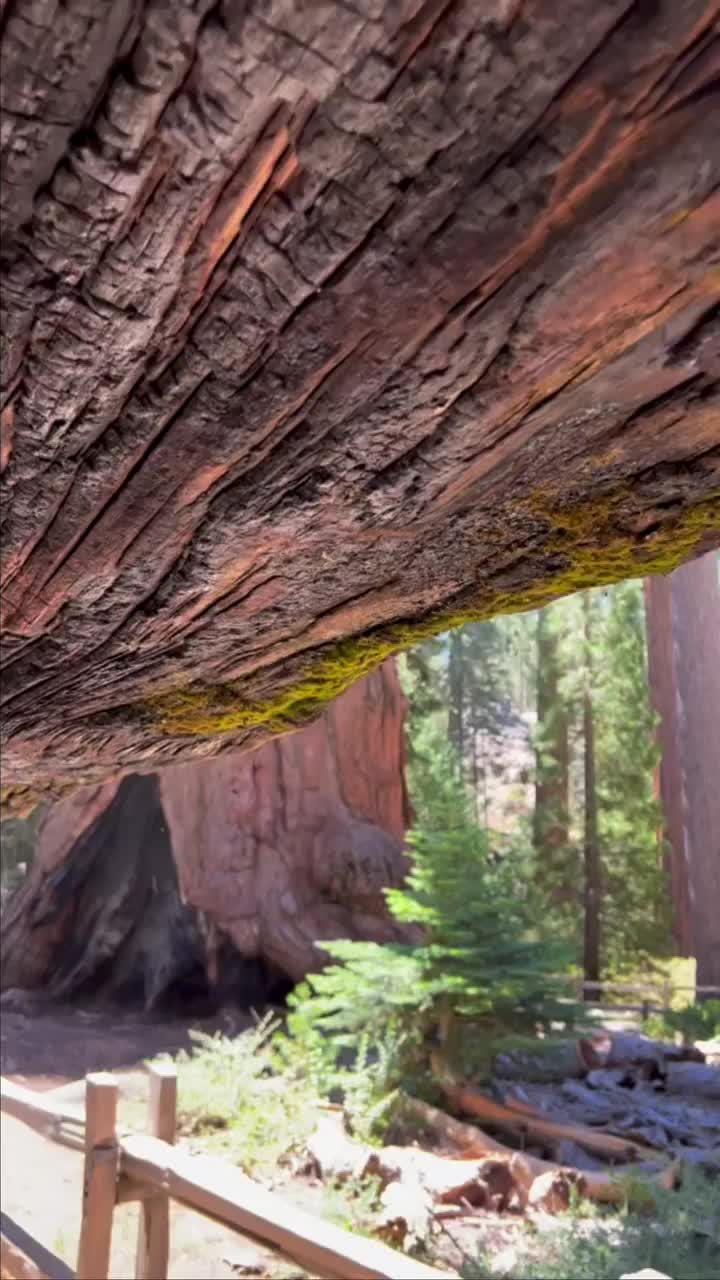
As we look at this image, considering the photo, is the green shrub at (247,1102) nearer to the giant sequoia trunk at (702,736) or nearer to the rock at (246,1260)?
the rock at (246,1260)

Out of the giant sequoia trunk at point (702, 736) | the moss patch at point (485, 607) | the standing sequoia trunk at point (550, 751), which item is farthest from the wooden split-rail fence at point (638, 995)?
the standing sequoia trunk at point (550, 751)

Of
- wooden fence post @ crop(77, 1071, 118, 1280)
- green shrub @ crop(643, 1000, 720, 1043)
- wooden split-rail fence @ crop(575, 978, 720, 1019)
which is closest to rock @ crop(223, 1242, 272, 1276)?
wooden fence post @ crop(77, 1071, 118, 1280)

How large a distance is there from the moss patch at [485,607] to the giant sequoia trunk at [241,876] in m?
8.90

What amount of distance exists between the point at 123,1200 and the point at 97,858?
35.1 feet

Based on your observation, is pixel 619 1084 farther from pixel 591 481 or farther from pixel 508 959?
pixel 591 481

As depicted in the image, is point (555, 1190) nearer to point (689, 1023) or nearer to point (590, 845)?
point (689, 1023)

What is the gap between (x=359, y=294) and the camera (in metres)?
0.73

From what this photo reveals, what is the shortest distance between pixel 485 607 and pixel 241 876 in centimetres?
1092

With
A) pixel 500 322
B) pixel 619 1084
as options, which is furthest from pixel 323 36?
pixel 619 1084

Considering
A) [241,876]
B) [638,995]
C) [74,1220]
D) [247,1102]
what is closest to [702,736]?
[74,1220]

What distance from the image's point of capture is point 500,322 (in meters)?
0.72

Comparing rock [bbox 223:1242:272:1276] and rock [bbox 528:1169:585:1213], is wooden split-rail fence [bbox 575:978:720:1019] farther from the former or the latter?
rock [bbox 223:1242:272:1276]

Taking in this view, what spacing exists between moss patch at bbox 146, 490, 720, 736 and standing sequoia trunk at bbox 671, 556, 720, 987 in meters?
1.24

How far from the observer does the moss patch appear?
102 centimetres
